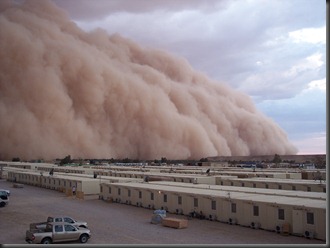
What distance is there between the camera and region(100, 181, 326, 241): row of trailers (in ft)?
29.7

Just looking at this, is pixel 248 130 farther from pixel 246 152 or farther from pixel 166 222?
pixel 166 222

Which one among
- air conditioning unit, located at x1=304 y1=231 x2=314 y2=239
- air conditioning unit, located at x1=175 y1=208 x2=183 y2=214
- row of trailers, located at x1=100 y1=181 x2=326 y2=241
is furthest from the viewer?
air conditioning unit, located at x1=175 y1=208 x2=183 y2=214

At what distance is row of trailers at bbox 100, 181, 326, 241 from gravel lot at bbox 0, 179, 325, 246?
243 mm

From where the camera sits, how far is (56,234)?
28.6 feet

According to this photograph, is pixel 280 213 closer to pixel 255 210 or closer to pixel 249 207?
pixel 255 210

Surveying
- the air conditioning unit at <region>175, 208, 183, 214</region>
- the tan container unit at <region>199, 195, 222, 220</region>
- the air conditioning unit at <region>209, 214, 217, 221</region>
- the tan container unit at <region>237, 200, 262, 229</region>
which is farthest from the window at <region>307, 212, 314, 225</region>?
the air conditioning unit at <region>175, 208, 183, 214</region>

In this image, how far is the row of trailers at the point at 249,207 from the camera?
29.7ft

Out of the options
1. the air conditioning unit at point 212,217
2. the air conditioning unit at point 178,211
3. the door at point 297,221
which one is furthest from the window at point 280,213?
the air conditioning unit at point 178,211

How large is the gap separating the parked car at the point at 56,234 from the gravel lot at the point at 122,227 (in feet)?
0.94

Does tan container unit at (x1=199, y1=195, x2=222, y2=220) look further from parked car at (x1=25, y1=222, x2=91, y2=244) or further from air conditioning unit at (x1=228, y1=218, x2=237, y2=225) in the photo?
parked car at (x1=25, y1=222, x2=91, y2=244)

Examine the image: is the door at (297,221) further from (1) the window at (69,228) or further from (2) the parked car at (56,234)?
(1) the window at (69,228)

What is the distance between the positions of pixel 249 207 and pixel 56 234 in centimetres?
479

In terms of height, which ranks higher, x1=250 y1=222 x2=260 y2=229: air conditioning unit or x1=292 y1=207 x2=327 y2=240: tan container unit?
x1=292 y1=207 x2=327 y2=240: tan container unit

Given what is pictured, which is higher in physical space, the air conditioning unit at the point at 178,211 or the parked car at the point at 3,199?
the parked car at the point at 3,199
